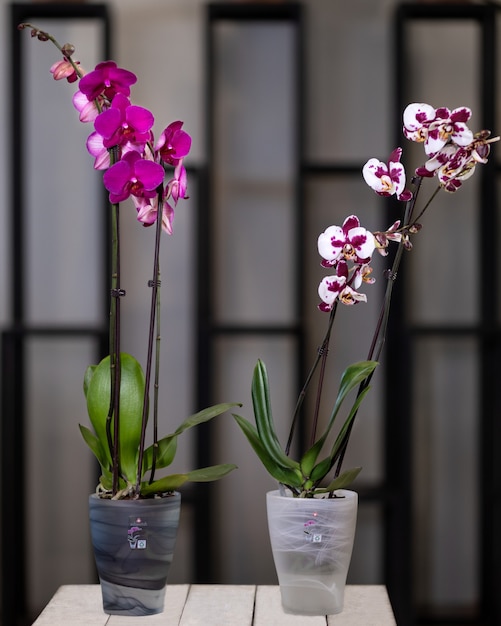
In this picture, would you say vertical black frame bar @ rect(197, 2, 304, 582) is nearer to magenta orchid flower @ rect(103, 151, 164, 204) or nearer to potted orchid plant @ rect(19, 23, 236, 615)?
potted orchid plant @ rect(19, 23, 236, 615)

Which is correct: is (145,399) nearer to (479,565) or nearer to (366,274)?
(366,274)

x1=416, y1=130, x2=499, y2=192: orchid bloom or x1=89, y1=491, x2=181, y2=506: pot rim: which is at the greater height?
x1=416, y1=130, x2=499, y2=192: orchid bloom

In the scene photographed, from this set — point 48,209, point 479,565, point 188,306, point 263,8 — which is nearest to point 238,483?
point 188,306

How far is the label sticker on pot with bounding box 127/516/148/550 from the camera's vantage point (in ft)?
3.60

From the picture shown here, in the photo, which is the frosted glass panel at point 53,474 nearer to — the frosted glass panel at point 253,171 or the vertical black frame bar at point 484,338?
the frosted glass panel at point 253,171

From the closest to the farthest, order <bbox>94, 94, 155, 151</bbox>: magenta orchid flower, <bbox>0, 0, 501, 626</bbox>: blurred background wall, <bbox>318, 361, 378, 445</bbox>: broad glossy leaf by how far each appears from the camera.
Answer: <bbox>94, 94, 155, 151</bbox>: magenta orchid flower < <bbox>318, 361, 378, 445</bbox>: broad glossy leaf < <bbox>0, 0, 501, 626</bbox>: blurred background wall

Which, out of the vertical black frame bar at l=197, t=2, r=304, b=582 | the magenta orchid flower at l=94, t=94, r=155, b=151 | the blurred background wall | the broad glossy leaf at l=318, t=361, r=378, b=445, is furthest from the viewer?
the blurred background wall

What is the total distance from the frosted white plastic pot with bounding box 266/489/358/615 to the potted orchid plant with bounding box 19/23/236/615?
0.11 metres

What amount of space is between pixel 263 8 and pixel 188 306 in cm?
86

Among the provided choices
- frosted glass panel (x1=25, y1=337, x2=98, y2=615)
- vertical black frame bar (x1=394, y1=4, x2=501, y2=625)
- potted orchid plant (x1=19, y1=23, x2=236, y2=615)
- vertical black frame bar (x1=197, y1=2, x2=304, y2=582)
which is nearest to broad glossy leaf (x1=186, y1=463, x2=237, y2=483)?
potted orchid plant (x1=19, y1=23, x2=236, y2=615)

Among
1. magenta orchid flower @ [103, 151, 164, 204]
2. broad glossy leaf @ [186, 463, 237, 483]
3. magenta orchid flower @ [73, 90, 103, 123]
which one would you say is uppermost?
magenta orchid flower @ [73, 90, 103, 123]

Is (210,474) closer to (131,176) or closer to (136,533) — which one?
(136,533)

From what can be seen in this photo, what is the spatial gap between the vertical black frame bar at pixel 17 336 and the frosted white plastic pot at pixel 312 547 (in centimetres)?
126

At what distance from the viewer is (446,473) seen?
253 centimetres
